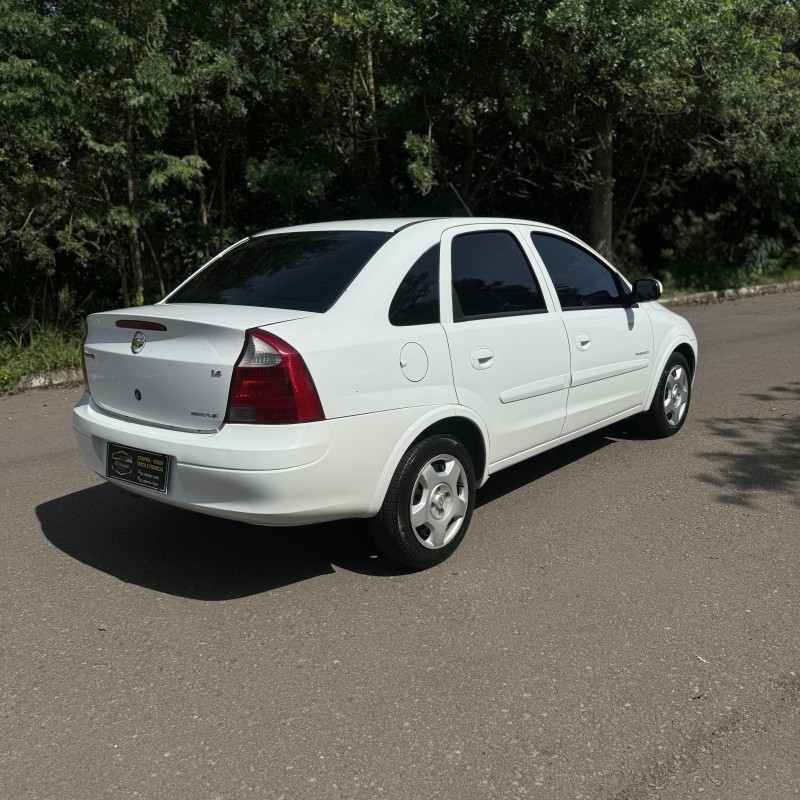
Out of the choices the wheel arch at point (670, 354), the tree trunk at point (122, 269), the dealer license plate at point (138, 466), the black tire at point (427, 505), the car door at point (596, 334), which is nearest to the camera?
the dealer license plate at point (138, 466)

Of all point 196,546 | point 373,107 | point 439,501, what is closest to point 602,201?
point 373,107

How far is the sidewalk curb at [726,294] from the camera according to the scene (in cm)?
1630

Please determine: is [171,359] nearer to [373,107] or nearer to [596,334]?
[596,334]

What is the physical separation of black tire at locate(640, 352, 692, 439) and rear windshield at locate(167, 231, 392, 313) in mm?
2818

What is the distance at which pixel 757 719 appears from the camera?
2912 mm

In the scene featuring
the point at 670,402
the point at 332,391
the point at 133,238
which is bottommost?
the point at 670,402

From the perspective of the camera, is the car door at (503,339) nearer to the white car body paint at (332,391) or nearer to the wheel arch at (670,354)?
the white car body paint at (332,391)

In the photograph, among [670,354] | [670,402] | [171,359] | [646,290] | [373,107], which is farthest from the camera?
[373,107]

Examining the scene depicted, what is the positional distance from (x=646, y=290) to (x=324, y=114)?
331 inches

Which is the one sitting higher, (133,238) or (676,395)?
(133,238)

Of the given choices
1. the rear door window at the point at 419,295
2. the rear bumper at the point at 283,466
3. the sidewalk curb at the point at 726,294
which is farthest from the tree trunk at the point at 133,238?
the sidewalk curb at the point at 726,294

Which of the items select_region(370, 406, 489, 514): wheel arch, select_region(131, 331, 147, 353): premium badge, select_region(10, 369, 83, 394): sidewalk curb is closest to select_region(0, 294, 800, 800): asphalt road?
select_region(370, 406, 489, 514): wheel arch

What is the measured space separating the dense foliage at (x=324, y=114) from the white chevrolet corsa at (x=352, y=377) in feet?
15.5

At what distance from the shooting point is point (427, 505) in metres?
4.08
